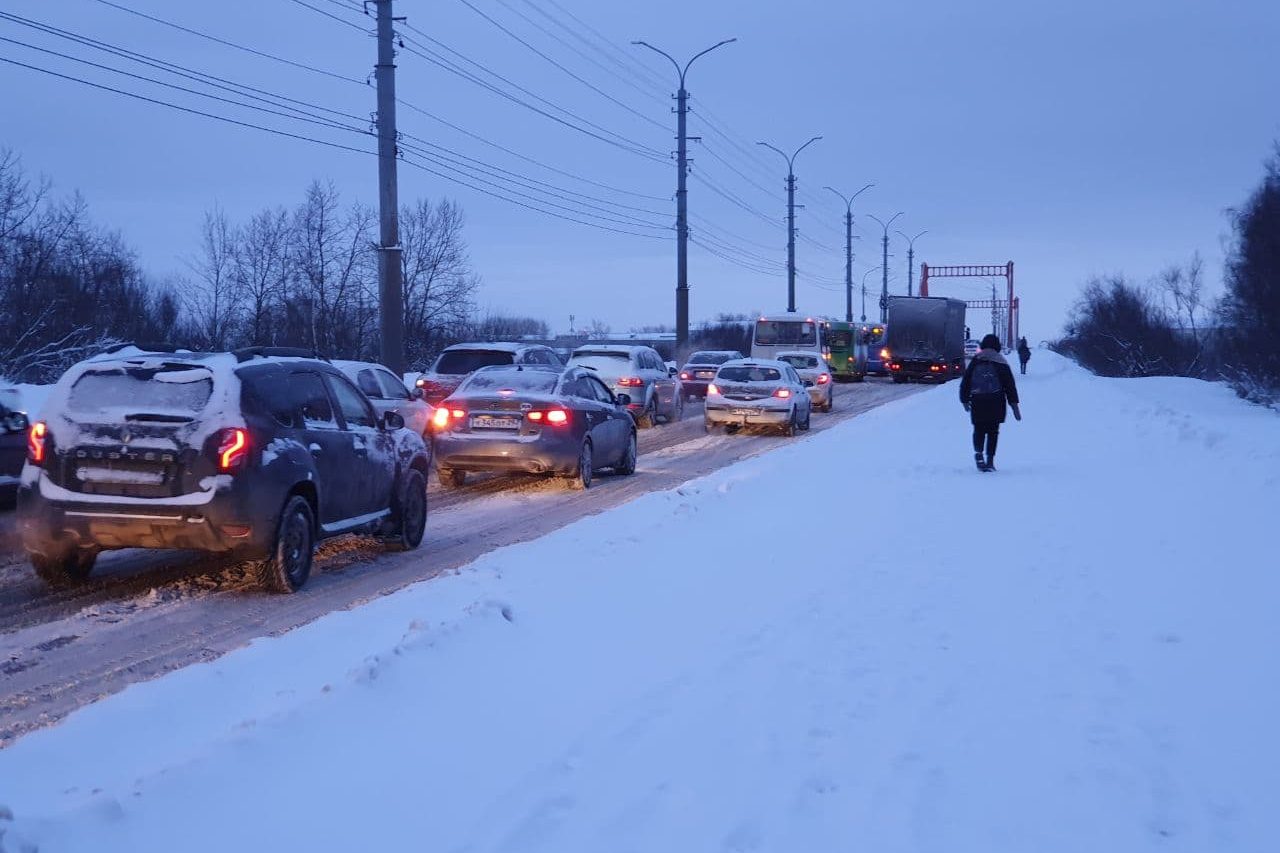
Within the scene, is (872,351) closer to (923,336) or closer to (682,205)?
(923,336)

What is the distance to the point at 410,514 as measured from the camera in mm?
10859

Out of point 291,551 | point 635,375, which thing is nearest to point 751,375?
point 635,375

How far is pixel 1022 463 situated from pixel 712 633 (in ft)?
35.1

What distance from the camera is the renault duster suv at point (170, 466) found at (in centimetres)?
803

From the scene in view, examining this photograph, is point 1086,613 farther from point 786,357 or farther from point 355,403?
point 786,357

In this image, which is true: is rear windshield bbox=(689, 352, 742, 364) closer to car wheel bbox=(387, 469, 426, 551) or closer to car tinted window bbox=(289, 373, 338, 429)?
car wheel bbox=(387, 469, 426, 551)

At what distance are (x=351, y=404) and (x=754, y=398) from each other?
1535 cm

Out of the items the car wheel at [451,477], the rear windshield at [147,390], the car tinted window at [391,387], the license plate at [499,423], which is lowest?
the car wheel at [451,477]

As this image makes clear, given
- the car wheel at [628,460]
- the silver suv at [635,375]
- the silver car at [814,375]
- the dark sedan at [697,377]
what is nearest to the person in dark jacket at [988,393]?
the car wheel at [628,460]

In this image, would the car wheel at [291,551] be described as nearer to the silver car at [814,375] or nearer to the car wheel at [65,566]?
the car wheel at [65,566]

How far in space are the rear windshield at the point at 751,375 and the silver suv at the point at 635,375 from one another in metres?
2.02

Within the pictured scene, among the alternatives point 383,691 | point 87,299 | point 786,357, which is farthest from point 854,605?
point 87,299

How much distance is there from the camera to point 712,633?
6652mm

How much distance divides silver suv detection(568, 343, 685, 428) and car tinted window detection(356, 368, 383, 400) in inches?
363
